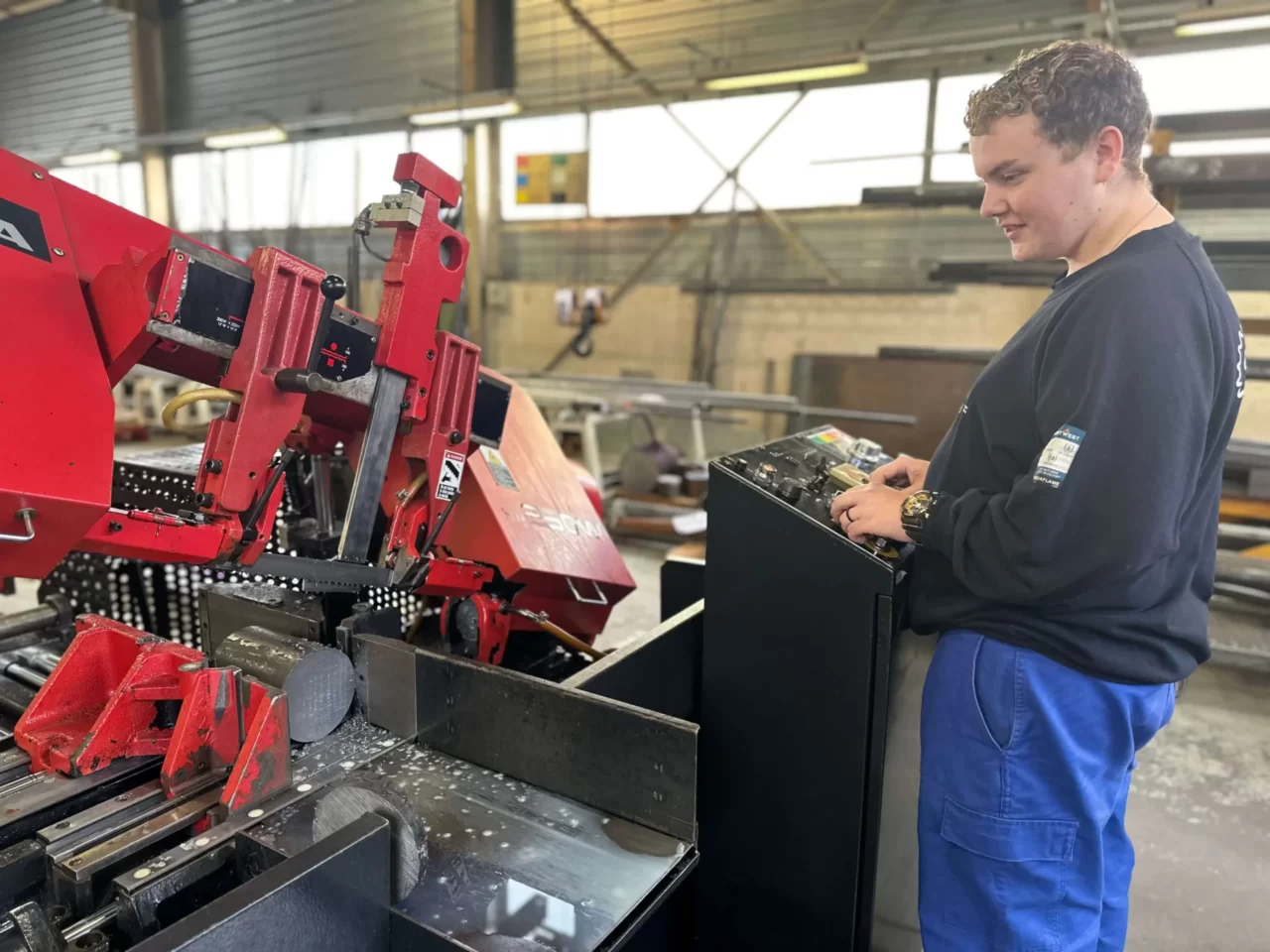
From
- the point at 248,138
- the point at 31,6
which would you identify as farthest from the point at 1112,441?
the point at 31,6

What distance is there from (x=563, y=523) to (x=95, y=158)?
362 inches

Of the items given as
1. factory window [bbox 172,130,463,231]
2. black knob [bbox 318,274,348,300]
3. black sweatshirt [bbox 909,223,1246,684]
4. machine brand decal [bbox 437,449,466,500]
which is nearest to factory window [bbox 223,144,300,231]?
factory window [bbox 172,130,463,231]

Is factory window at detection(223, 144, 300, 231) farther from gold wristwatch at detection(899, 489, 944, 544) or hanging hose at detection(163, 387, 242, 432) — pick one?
gold wristwatch at detection(899, 489, 944, 544)

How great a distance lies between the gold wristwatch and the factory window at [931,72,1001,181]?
432 cm

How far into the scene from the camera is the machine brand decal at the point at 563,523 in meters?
1.58

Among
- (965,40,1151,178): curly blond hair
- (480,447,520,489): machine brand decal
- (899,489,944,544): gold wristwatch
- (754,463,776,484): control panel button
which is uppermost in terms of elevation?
(965,40,1151,178): curly blond hair

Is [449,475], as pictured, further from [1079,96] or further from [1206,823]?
[1206,823]

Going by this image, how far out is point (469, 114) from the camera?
6094mm

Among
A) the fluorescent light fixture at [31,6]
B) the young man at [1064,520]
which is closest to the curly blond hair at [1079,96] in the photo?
the young man at [1064,520]

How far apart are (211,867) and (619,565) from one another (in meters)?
1.08

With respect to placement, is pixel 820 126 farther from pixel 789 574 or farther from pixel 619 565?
pixel 789 574

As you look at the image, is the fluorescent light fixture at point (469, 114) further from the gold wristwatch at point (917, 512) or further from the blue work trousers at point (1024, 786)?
the blue work trousers at point (1024, 786)

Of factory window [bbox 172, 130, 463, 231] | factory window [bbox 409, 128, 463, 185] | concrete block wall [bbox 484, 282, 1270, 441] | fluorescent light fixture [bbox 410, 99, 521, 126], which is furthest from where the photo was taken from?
factory window [bbox 172, 130, 463, 231]

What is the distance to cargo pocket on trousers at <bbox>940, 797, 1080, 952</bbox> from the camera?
0.99 m
